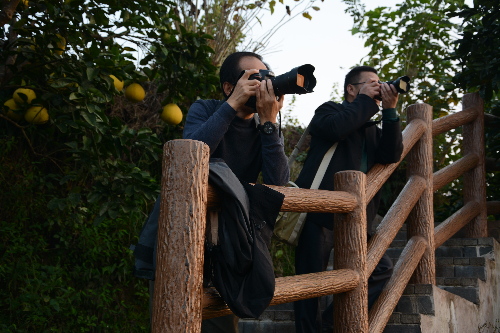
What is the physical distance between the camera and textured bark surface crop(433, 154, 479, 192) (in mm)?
4418

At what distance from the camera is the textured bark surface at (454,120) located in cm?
449

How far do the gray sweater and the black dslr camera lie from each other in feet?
0.42

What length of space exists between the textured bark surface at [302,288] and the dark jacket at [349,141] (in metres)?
→ 0.42

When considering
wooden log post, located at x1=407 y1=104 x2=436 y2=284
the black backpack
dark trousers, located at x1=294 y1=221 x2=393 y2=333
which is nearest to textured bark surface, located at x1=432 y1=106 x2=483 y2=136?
wooden log post, located at x1=407 y1=104 x2=436 y2=284

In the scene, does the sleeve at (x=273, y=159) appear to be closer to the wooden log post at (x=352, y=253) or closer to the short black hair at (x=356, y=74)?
the wooden log post at (x=352, y=253)

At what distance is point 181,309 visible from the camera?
1.95 meters

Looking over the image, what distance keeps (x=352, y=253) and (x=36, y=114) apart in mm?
2114

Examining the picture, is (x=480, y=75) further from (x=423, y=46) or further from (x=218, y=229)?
(x=218, y=229)

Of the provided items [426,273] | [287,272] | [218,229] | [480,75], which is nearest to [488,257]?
[426,273]

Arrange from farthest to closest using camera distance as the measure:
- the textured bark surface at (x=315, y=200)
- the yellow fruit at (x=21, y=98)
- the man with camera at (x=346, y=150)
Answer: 1. the yellow fruit at (x=21, y=98)
2. the man with camera at (x=346, y=150)
3. the textured bark surface at (x=315, y=200)

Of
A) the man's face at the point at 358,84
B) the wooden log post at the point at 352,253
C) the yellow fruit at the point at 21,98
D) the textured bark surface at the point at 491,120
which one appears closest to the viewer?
the wooden log post at the point at 352,253

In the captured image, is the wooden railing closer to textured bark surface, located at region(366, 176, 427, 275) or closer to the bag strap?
textured bark surface, located at region(366, 176, 427, 275)

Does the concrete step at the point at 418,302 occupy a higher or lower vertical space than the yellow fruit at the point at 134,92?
lower

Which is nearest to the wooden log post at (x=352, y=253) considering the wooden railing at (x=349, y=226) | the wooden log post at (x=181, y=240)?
the wooden railing at (x=349, y=226)
